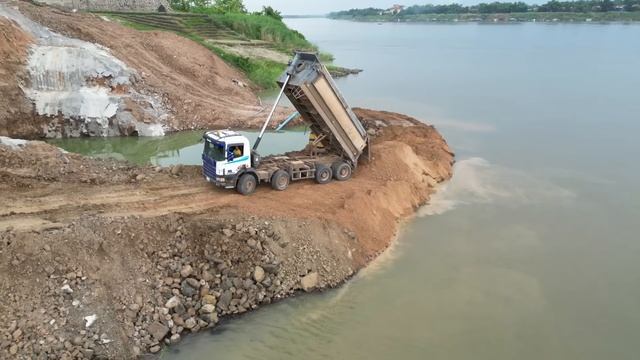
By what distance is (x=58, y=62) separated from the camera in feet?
79.6

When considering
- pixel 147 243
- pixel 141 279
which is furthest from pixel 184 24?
pixel 141 279

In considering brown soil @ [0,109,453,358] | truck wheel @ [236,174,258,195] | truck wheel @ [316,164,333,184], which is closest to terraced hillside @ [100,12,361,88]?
truck wheel @ [316,164,333,184]

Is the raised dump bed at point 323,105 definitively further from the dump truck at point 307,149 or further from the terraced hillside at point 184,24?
the terraced hillside at point 184,24

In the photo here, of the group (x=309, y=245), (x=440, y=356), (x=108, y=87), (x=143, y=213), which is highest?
(x=108, y=87)

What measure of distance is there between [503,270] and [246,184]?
797 centimetres

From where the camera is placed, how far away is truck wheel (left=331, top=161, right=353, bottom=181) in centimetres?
1770

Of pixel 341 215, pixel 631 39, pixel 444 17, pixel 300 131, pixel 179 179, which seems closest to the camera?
pixel 341 215

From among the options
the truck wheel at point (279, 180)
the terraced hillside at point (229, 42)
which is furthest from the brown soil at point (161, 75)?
the truck wheel at point (279, 180)

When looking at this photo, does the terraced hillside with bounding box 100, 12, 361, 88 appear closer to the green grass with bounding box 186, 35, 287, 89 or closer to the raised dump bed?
the green grass with bounding box 186, 35, 287, 89

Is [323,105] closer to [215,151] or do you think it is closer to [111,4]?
[215,151]

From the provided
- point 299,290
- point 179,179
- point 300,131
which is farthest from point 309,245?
point 300,131

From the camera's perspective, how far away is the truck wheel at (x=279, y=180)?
16.2 meters

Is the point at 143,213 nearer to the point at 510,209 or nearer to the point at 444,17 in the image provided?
the point at 510,209

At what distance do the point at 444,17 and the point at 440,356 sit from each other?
170023 mm
